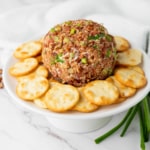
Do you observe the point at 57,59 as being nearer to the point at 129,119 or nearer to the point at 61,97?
the point at 61,97

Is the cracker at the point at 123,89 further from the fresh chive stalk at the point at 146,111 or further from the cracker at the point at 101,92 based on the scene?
the fresh chive stalk at the point at 146,111

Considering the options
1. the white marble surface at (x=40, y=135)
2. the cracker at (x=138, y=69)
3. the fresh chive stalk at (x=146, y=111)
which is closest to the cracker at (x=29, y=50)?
the white marble surface at (x=40, y=135)

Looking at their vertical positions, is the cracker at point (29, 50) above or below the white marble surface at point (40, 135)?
above

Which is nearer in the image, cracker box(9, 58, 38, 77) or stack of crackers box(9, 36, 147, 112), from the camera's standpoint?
stack of crackers box(9, 36, 147, 112)

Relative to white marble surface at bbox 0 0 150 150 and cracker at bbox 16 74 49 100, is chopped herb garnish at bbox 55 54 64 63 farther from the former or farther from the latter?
white marble surface at bbox 0 0 150 150

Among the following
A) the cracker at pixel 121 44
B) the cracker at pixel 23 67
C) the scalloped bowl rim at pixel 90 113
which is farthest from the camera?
the cracker at pixel 121 44

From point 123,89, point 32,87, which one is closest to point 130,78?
point 123,89

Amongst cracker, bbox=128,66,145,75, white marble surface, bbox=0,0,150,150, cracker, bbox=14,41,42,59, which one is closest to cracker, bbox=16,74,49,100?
cracker, bbox=14,41,42,59
